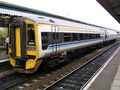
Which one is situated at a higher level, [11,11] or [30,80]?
[11,11]

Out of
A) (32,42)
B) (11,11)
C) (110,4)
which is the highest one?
(110,4)

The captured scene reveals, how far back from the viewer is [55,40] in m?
10.2

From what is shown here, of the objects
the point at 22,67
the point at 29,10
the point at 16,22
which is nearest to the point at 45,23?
the point at 16,22

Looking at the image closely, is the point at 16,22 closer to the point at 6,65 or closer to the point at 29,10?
the point at 6,65

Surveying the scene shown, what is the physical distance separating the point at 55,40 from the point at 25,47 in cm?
201

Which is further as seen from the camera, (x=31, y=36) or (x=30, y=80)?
Result: (x=31, y=36)

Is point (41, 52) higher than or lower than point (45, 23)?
lower

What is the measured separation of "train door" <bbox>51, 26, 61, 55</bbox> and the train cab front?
1.50 meters

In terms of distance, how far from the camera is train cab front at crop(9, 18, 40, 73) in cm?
872

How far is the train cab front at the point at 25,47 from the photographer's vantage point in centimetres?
872

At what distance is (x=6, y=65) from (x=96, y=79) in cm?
553

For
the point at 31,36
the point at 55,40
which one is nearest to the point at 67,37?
the point at 55,40

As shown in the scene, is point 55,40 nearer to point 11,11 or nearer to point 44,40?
point 44,40

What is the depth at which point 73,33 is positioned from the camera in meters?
13.1
